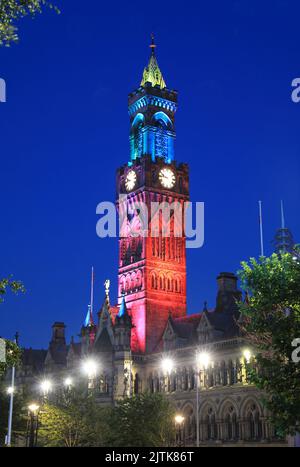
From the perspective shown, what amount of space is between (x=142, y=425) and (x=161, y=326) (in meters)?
40.5

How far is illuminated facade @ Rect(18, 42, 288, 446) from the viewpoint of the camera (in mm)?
84000

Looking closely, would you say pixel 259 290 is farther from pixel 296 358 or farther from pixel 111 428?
pixel 111 428

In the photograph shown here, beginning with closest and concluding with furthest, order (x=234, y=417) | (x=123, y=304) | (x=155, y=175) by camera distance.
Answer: (x=234, y=417), (x=123, y=304), (x=155, y=175)

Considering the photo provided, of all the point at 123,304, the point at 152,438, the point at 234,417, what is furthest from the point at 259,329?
the point at 123,304

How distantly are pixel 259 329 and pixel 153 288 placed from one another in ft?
205

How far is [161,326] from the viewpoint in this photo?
106 metres

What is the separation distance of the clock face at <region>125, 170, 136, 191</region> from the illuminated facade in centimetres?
16

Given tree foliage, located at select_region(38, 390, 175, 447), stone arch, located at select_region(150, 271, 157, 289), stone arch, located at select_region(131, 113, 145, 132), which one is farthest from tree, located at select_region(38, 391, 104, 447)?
stone arch, located at select_region(131, 113, 145, 132)

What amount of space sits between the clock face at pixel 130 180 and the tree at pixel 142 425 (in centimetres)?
4928

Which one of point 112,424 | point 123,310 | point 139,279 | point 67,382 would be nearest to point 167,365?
point 123,310

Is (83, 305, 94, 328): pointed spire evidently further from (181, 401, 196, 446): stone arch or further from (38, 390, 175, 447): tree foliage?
(38, 390, 175, 447): tree foliage

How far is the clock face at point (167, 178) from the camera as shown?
365 ft

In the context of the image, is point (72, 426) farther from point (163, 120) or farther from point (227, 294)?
point (163, 120)

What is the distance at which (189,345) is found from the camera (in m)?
93.6
